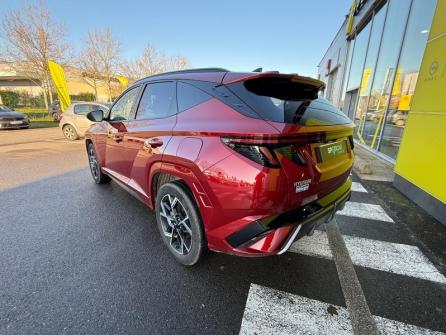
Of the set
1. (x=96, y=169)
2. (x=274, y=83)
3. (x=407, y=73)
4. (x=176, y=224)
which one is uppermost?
(x=407, y=73)

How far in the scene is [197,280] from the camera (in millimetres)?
2248

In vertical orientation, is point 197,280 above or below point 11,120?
below

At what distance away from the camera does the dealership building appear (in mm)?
3621

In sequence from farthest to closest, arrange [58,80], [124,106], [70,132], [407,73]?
[58,80], [70,132], [407,73], [124,106]

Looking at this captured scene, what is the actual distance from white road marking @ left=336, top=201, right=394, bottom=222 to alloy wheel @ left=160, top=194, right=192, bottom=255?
2472mm

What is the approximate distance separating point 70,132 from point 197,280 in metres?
11.1

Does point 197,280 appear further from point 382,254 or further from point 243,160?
point 382,254

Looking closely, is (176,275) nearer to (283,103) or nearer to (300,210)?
(300,210)

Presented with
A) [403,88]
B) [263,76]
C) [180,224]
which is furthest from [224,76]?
[403,88]

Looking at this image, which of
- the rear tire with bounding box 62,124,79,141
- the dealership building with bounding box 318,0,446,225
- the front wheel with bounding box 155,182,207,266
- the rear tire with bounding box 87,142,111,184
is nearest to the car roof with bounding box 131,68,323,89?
the front wheel with bounding box 155,182,207,266

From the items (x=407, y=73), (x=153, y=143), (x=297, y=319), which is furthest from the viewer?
(x=407, y=73)

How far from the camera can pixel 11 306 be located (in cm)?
196

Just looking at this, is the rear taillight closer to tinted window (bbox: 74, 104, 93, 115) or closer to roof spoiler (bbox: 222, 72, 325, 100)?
roof spoiler (bbox: 222, 72, 325, 100)

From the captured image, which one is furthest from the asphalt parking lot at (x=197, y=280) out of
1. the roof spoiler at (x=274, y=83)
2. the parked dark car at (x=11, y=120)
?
the parked dark car at (x=11, y=120)
